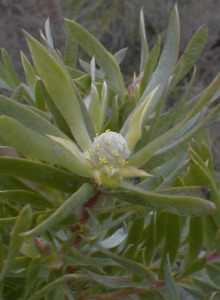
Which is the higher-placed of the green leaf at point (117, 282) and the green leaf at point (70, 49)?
the green leaf at point (70, 49)

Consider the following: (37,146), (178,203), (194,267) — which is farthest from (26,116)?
(194,267)

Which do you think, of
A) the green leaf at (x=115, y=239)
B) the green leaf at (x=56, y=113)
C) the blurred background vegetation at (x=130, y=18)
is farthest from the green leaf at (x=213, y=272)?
the blurred background vegetation at (x=130, y=18)

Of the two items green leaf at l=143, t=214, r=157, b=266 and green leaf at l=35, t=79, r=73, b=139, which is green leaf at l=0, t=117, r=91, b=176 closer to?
green leaf at l=35, t=79, r=73, b=139

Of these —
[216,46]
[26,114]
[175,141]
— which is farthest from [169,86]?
[216,46]

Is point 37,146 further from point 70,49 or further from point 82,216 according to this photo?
point 70,49

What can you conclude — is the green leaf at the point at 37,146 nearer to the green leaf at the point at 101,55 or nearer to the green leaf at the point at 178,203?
the green leaf at the point at 178,203
